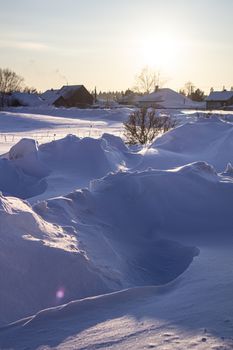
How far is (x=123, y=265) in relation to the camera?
4.96m

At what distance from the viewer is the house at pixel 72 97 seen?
79125 mm

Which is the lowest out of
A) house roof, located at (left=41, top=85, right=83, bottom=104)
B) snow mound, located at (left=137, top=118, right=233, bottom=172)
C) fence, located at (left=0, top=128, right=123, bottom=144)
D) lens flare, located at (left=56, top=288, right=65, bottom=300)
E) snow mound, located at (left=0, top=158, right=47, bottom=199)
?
fence, located at (left=0, top=128, right=123, bottom=144)

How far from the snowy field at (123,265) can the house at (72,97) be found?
7130 centimetres

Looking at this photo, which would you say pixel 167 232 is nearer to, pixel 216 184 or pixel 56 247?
pixel 216 184

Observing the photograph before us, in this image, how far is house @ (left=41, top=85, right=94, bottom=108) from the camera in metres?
79.1

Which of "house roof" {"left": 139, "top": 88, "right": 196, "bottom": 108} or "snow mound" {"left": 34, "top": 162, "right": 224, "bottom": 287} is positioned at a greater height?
"house roof" {"left": 139, "top": 88, "right": 196, "bottom": 108}

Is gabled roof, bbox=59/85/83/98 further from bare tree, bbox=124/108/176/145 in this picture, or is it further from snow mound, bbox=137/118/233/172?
snow mound, bbox=137/118/233/172

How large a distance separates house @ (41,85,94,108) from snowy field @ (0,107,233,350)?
234 ft

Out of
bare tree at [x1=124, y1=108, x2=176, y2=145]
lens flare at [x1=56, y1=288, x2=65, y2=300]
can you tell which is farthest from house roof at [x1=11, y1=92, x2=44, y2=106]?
lens flare at [x1=56, y1=288, x2=65, y2=300]

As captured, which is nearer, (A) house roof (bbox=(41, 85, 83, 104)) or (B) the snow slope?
(B) the snow slope

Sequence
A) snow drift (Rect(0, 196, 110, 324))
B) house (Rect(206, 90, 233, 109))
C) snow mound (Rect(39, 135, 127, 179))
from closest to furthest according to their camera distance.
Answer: snow drift (Rect(0, 196, 110, 324))
snow mound (Rect(39, 135, 127, 179))
house (Rect(206, 90, 233, 109))

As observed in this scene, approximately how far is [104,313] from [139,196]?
3.08m

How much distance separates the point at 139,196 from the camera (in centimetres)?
660

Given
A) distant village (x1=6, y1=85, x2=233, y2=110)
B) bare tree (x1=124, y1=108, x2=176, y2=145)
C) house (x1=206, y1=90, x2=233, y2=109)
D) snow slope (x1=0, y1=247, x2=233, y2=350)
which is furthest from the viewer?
house (x1=206, y1=90, x2=233, y2=109)
